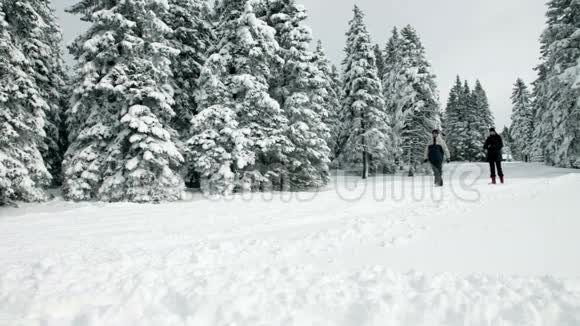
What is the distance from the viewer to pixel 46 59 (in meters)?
17.0

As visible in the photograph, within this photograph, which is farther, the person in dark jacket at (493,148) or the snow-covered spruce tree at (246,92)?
the snow-covered spruce tree at (246,92)

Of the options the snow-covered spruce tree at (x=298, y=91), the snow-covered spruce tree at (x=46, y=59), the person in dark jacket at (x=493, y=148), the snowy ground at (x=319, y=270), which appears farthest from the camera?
the snow-covered spruce tree at (x=298, y=91)

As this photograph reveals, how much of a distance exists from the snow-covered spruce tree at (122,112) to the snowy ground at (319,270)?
5.71 metres

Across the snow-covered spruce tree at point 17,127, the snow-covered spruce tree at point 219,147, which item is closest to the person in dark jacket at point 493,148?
the snow-covered spruce tree at point 219,147

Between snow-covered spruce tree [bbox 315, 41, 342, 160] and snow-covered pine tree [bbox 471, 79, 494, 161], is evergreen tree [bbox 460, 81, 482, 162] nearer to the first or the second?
snow-covered pine tree [bbox 471, 79, 494, 161]

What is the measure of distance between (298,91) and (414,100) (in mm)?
14270

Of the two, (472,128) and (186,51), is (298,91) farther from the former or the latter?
(472,128)

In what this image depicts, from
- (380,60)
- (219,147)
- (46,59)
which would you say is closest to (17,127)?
(46,59)

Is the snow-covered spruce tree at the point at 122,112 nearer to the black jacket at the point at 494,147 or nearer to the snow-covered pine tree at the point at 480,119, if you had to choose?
the black jacket at the point at 494,147

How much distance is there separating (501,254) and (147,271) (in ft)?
14.9

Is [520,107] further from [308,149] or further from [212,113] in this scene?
[212,113]

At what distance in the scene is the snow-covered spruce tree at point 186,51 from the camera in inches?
701

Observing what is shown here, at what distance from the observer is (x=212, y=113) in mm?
14094

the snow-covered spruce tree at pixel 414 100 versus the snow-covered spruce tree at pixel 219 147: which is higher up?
the snow-covered spruce tree at pixel 414 100
